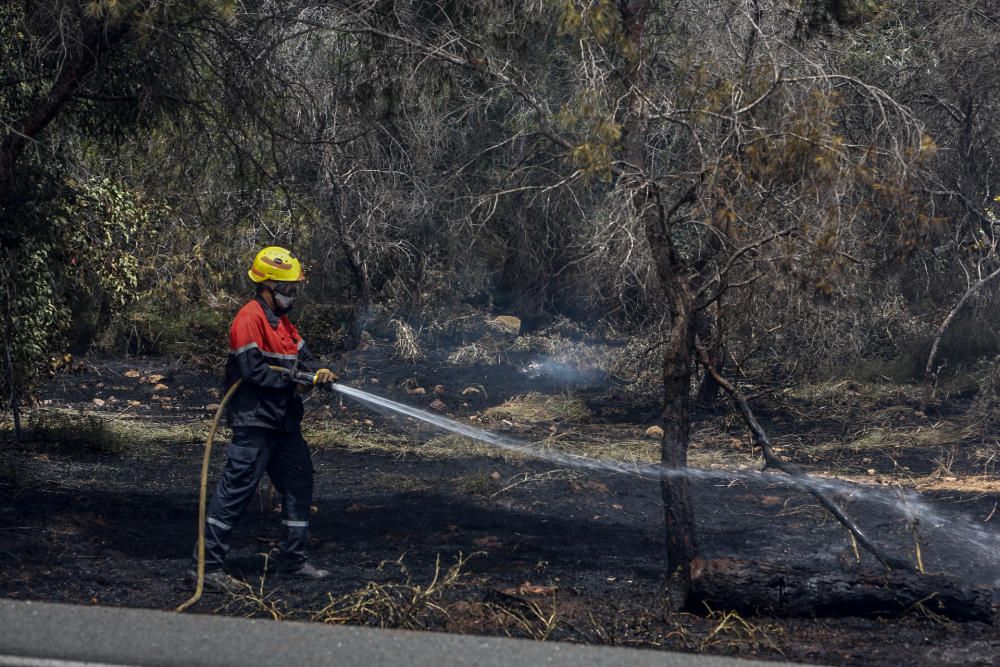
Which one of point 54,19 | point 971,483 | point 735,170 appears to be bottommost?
point 971,483

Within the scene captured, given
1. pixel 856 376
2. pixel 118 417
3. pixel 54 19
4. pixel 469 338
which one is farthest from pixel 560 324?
pixel 54 19

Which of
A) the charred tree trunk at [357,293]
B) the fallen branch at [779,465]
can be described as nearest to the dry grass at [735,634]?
the fallen branch at [779,465]

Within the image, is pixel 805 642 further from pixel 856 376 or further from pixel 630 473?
pixel 856 376

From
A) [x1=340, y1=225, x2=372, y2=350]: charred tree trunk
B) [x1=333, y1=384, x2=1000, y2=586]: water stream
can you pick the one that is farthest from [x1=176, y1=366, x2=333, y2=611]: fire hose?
[x1=340, y1=225, x2=372, y2=350]: charred tree trunk

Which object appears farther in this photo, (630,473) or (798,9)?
(630,473)

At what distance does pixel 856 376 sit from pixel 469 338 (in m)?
5.79

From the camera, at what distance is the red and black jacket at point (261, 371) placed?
576 centimetres

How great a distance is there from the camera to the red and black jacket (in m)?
5.76

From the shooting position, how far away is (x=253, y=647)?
4371 millimetres

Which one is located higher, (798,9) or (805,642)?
(798,9)

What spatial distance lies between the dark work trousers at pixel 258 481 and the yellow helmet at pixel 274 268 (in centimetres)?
82

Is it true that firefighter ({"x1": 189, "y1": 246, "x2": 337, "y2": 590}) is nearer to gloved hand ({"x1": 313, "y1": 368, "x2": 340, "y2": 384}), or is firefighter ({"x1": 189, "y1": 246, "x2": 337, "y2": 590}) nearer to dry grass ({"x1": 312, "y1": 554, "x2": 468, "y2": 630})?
gloved hand ({"x1": 313, "y1": 368, "x2": 340, "y2": 384})

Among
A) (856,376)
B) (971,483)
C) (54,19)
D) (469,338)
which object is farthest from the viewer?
(469,338)

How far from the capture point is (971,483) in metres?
9.34
